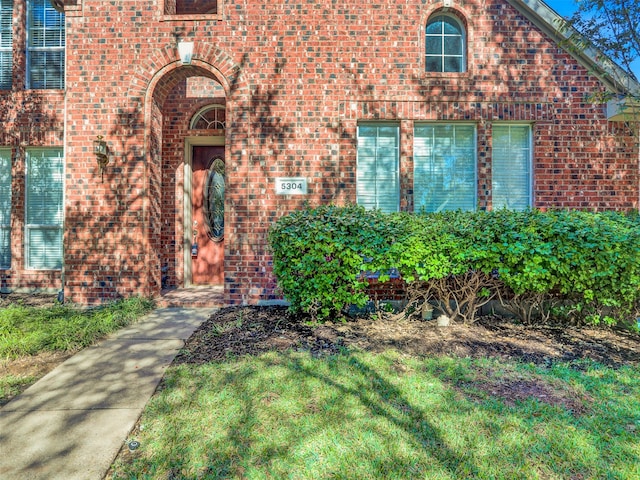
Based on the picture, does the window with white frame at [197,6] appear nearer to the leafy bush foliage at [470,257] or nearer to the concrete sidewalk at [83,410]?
the leafy bush foliage at [470,257]

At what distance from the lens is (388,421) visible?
2.53m

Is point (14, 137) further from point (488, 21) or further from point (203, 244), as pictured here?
point (488, 21)

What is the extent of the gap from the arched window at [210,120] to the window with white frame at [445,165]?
384 centimetres

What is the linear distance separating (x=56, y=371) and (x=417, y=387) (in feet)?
11.1

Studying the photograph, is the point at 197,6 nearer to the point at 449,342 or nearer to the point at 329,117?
the point at 329,117

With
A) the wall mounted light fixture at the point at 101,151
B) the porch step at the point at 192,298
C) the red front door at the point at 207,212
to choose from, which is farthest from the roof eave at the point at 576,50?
the wall mounted light fixture at the point at 101,151

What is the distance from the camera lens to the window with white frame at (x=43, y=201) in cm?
716

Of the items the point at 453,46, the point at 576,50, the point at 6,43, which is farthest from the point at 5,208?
A: the point at 576,50

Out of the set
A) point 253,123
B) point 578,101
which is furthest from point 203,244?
point 578,101

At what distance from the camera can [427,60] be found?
19.9 ft

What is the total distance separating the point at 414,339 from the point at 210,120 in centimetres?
575

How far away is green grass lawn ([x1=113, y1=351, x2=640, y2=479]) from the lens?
2.12 metres

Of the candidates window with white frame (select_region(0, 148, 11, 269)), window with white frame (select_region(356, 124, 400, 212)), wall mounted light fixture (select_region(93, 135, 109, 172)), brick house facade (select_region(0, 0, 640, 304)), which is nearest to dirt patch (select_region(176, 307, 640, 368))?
brick house facade (select_region(0, 0, 640, 304))

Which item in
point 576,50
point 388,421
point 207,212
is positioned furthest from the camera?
point 207,212
